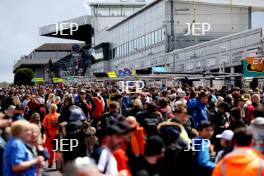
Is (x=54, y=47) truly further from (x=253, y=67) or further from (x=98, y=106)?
(x=98, y=106)

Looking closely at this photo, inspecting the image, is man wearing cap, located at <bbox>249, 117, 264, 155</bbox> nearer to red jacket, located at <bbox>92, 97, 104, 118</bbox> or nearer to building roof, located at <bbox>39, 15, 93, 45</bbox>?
red jacket, located at <bbox>92, 97, 104, 118</bbox>

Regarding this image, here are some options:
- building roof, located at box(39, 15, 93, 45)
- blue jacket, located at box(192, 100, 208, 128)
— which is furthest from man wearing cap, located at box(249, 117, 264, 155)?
building roof, located at box(39, 15, 93, 45)

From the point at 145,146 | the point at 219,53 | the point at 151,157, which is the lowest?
the point at 151,157

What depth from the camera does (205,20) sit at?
6106 centimetres

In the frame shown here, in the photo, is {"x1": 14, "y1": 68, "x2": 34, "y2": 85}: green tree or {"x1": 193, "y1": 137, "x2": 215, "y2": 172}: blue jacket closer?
{"x1": 193, "y1": 137, "x2": 215, "y2": 172}: blue jacket

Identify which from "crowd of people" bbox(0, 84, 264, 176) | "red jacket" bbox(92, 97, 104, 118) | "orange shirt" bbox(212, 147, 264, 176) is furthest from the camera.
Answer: "red jacket" bbox(92, 97, 104, 118)

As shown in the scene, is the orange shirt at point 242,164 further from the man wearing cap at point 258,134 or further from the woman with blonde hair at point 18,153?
the woman with blonde hair at point 18,153

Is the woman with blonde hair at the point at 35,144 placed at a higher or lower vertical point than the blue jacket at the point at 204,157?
higher

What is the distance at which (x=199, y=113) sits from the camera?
500 inches

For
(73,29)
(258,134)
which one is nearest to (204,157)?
(258,134)

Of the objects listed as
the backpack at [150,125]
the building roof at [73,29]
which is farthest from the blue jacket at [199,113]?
the building roof at [73,29]

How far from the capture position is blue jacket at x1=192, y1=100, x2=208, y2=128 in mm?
12586

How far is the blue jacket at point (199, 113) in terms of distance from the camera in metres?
12.6

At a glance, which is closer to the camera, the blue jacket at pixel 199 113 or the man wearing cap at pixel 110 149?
the man wearing cap at pixel 110 149
